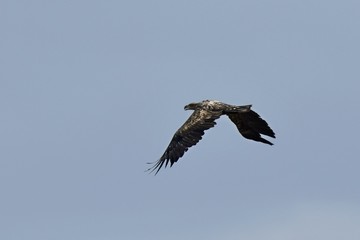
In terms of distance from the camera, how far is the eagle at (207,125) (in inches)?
3027

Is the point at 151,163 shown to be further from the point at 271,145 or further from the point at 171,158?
the point at 271,145

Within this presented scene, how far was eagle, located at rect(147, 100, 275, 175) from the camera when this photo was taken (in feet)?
252

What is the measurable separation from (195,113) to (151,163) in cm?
300

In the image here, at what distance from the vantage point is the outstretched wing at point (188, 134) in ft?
252

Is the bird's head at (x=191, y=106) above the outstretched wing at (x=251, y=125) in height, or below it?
above

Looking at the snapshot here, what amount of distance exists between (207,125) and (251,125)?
2.85 m

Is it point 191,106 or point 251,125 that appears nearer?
point 191,106

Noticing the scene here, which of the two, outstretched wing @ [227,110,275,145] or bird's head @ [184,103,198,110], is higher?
bird's head @ [184,103,198,110]

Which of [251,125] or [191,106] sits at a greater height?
[191,106]

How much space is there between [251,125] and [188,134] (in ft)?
11.6

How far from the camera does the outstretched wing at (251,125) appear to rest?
7962 centimetres

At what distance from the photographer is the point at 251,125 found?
263ft

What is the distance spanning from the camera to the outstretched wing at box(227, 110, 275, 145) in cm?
7962

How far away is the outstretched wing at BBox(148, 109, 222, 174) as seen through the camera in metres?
76.7
